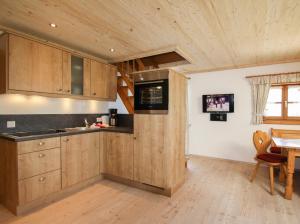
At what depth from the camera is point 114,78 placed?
3.64m

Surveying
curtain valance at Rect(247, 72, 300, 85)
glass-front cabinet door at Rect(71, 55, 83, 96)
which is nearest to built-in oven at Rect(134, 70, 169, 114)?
glass-front cabinet door at Rect(71, 55, 83, 96)

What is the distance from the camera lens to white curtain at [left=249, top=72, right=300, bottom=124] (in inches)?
141

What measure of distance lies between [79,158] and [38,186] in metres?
0.65

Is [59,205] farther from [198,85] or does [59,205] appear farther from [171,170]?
[198,85]

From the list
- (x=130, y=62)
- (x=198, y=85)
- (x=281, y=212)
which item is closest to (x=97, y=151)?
(x=130, y=62)

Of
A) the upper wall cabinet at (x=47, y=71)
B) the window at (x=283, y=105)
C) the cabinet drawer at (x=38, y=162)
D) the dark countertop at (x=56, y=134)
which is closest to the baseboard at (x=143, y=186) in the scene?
the dark countertop at (x=56, y=134)

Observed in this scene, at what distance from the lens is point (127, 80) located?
11.6ft

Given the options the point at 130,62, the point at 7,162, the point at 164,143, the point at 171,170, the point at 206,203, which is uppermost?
the point at 130,62

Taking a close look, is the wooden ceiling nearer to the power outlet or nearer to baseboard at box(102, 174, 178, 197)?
the power outlet

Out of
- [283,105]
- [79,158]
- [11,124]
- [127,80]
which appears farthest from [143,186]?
[283,105]

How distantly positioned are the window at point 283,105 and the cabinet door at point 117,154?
3216 millimetres

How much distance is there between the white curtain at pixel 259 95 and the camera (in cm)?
371

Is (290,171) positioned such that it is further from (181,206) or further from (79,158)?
(79,158)

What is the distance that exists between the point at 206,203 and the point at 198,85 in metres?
3.09
